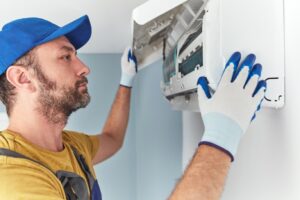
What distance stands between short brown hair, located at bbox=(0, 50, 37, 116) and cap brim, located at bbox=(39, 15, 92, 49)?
0.07 m

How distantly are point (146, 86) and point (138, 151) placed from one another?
444 mm

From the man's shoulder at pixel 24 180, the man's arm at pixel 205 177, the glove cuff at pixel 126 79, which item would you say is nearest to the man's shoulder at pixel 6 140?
the man's shoulder at pixel 24 180

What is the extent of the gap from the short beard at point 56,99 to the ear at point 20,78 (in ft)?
0.12

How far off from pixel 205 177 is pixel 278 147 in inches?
10.3

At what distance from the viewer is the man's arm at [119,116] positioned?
1.73 m

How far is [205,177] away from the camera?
33.2 inches

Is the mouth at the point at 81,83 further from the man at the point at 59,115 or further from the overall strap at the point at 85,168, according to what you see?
the overall strap at the point at 85,168

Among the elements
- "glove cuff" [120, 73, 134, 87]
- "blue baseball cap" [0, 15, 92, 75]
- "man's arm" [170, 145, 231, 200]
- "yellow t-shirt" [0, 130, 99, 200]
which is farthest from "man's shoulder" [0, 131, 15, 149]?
"glove cuff" [120, 73, 134, 87]

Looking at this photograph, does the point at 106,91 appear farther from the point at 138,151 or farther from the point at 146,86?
the point at 138,151

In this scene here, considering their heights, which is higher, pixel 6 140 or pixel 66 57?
pixel 66 57

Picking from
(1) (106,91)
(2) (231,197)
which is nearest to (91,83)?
(1) (106,91)

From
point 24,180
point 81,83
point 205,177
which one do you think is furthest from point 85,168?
point 205,177

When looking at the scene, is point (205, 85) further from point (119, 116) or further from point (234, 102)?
point (119, 116)

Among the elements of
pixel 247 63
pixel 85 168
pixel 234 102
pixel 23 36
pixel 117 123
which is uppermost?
pixel 23 36
